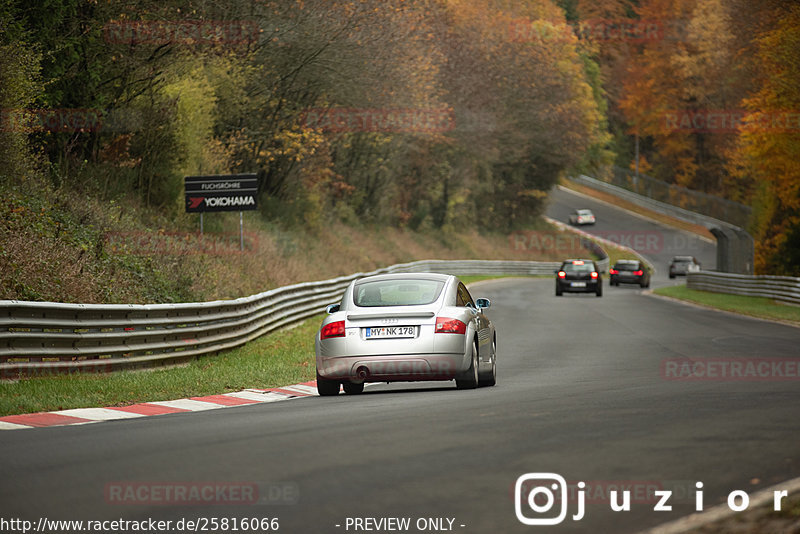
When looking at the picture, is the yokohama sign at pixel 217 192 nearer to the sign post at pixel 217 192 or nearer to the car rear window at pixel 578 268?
the sign post at pixel 217 192

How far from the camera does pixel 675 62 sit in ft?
300

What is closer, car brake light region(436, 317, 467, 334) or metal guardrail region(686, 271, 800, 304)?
car brake light region(436, 317, 467, 334)

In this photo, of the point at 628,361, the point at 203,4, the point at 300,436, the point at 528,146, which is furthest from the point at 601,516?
the point at 528,146

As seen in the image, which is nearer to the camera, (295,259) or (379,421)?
(379,421)

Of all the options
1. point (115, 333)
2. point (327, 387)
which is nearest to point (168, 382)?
point (115, 333)

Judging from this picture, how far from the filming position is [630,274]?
177ft

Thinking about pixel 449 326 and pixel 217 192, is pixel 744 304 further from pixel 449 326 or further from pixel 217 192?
pixel 449 326

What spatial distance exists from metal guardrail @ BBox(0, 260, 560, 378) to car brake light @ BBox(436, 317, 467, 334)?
4983 mm

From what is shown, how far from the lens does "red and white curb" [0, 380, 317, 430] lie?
10.5 metres

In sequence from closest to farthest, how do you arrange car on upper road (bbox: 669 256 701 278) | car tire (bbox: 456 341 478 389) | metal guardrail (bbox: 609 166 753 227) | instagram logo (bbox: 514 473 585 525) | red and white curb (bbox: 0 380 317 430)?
1. instagram logo (bbox: 514 473 585 525)
2. red and white curb (bbox: 0 380 317 430)
3. car tire (bbox: 456 341 478 389)
4. car on upper road (bbox: 669 256 701 278)
5. metal guardrail (bbox: 609 166 753 227)

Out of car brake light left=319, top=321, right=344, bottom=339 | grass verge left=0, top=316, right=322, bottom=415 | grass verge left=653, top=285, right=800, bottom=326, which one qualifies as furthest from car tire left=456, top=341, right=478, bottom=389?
grass verge left=653, top=285, right=800, bottom=326

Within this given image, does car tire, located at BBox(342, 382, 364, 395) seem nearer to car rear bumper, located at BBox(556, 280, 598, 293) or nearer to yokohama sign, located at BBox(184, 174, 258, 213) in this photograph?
yokohama sign, located at BBox(184, 174, 258, 213)

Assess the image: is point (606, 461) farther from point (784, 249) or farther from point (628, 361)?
point (784, 249)

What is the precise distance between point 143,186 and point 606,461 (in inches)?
979
